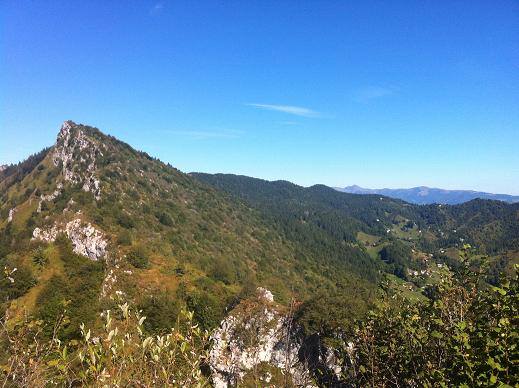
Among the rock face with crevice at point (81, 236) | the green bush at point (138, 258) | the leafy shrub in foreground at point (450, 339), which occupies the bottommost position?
the green bush at point (138, 258)

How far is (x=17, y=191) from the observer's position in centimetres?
14775

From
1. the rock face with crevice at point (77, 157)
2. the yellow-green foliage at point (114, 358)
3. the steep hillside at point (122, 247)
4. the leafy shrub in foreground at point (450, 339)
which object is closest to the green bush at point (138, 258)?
the steep hillside at point (122, 247)

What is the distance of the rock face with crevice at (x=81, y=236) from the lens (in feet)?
313

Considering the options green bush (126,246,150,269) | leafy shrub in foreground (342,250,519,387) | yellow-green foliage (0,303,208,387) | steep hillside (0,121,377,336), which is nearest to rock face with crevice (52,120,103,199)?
steep hillside (0,121,377,336)

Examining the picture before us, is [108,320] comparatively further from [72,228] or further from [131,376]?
[72,228]

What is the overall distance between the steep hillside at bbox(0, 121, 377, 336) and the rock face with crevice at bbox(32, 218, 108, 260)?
0.98 ft

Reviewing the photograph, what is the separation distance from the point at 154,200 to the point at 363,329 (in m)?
149

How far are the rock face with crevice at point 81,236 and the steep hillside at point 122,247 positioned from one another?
0.30m

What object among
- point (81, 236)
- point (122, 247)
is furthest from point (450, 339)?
point (81, 236)

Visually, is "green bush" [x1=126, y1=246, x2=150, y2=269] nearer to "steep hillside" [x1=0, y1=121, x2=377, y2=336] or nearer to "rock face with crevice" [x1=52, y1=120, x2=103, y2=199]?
"steep hillside" [x1=0, y1=121, x2=377, y2=336]

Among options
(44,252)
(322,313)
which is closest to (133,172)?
(44,252)

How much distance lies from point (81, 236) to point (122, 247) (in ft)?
40.7

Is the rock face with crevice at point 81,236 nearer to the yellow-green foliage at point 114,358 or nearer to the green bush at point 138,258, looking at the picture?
the green bush at point 138,258

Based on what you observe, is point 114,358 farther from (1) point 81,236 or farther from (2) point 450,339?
(1) point 81,236
